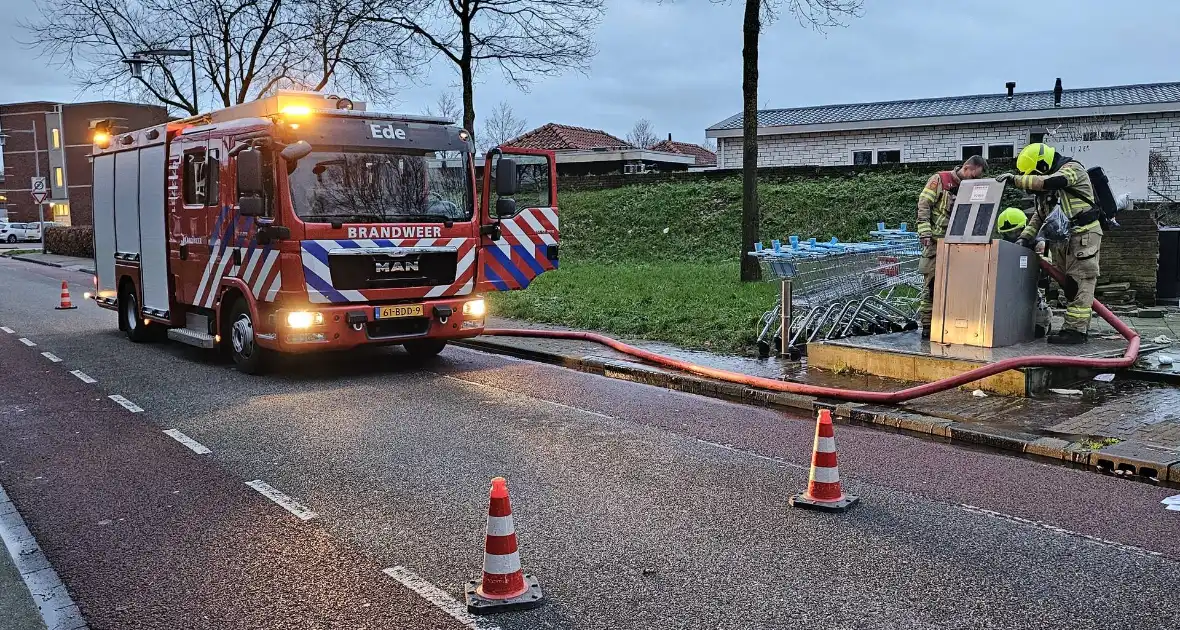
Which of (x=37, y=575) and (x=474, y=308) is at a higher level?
(x=474, y=308)

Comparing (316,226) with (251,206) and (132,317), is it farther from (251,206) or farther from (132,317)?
(132,317)

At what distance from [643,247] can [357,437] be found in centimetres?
1796

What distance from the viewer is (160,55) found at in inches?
999

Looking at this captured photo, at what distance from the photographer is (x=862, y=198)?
2392 centimetres

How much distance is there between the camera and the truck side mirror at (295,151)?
946cm

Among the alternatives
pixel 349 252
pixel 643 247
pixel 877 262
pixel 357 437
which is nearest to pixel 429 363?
pixel 349 252

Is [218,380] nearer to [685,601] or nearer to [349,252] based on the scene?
[349,252]

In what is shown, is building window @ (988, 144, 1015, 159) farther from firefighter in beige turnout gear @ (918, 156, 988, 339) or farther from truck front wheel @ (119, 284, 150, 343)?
truck front wheel @ (119, 284, 150, 343)

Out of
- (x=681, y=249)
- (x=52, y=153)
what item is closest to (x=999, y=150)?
(x=681, y=249)

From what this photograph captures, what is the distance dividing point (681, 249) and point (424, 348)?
44.4ft

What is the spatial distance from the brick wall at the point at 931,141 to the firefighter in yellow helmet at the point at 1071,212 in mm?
18442

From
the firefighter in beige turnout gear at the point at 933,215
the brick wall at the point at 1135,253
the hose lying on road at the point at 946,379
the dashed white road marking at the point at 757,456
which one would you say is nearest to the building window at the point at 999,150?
the brick wall at the point at 1135,253

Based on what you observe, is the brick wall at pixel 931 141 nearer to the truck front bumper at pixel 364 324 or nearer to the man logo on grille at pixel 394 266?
the truck front bumper at pixel 364 324

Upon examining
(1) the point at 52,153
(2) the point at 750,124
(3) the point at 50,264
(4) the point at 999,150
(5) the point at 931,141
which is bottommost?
(3) the point at 50,264
